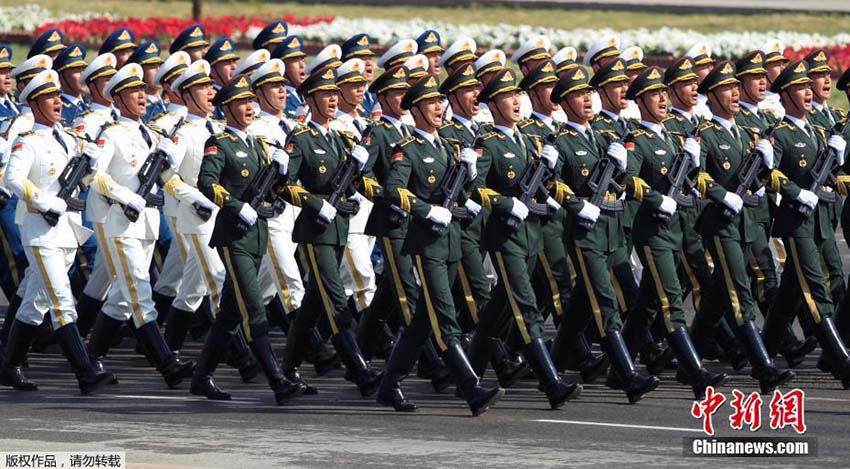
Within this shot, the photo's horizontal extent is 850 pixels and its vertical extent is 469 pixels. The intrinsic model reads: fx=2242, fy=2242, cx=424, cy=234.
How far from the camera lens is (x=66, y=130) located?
12977 mm

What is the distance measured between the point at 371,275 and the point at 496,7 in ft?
94.5

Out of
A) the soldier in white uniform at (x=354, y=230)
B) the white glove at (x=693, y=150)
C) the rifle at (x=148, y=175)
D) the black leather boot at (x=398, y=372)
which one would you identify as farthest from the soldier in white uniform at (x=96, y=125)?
the white glove at (x=693, y=150)

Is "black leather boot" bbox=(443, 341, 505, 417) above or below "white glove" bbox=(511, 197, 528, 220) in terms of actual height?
below

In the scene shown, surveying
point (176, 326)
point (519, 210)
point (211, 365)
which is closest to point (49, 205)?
point (211, 365)

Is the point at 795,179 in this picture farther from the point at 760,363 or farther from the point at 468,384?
the point at 468,384

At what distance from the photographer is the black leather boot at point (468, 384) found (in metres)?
11.7

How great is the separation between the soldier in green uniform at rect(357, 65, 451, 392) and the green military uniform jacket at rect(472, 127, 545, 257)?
46 centimetres

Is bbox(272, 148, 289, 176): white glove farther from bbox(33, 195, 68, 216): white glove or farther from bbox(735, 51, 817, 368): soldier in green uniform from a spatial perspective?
bbox(735, 51, 817, 368): soldier in green uniform

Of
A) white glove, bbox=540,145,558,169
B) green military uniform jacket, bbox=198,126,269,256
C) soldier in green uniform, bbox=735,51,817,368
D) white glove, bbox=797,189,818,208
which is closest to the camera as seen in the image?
green military uniform jacket, bbox=198,126,269,256

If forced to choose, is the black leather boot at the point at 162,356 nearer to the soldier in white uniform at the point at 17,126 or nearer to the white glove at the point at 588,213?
the soldier in white uniform at the point at 17,126

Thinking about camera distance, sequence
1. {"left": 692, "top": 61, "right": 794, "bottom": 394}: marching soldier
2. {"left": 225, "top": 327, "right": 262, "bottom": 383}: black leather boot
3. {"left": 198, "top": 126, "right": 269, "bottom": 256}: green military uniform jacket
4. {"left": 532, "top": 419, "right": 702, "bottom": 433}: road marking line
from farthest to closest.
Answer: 1. {"left": 225, "top": 327, "right": 262, "bottom": 383}: black leather boot
2. {"left": 692, "top": 61, "right": 794, "bottom": 394}: marching soldier
3. {"left": 198, "top": 126, "right": 269, "bottom": 256}: green military uniform jacket
4. {"left": 532, "top": 419, "right": 702, "bottom": 433}: road marking line

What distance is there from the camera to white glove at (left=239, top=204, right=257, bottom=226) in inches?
474

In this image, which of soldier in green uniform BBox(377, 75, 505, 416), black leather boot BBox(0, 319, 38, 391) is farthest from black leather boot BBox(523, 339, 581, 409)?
black leather boot BBox(0, 319, 38, 391)

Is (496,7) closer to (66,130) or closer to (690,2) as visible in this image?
(690,2)
